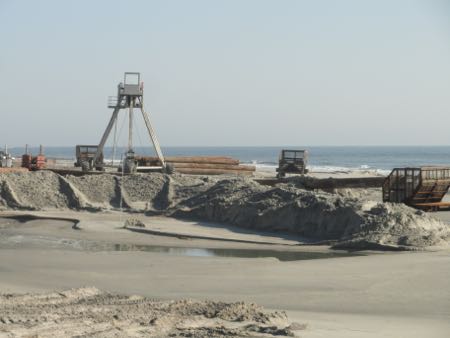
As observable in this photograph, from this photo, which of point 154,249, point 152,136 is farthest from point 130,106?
point 154,249

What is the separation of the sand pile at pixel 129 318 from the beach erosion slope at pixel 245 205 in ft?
29.8

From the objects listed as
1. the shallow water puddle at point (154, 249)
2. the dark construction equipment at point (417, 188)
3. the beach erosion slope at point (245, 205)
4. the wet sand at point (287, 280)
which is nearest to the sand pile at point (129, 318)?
the wet sand at point (287, 280)

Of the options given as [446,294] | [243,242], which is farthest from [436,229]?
[446,294]

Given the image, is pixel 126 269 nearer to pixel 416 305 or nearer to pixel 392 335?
pixel 416 305

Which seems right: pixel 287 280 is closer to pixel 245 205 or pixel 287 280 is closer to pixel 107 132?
pixel 245 205

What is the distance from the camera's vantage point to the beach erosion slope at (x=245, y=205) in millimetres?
20000

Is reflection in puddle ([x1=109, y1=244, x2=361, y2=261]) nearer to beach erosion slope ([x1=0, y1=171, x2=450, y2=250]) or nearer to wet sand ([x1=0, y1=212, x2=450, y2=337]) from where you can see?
wet sand ([x1=0, y1=212, x2=450, y2=337])

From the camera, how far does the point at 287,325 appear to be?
1004cm

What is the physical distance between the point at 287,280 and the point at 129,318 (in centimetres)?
492

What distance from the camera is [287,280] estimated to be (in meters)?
14.4

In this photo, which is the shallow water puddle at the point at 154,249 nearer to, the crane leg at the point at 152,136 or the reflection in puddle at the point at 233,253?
the reflection in puddle at the point at 233,253

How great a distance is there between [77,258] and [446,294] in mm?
8444

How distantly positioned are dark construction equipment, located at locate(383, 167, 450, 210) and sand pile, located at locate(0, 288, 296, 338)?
1517 cm

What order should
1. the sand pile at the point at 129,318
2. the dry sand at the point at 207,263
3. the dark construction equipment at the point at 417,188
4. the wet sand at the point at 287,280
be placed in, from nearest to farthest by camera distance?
1. the sand pile at the point at 129,318
2. the dry sand at the point at 207,263
3. the wet sand at the point at 287,280
4. the dark construction equipment at the point at 417,188
